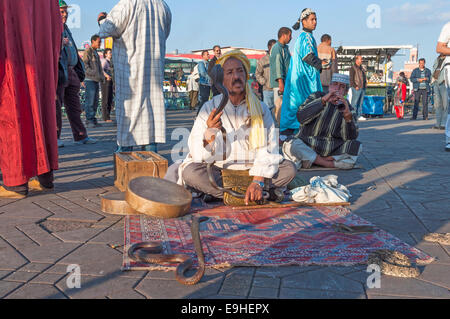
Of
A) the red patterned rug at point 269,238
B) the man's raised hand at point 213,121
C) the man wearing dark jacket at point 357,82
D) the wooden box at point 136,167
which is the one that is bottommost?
the red patterned rug at point 269,238

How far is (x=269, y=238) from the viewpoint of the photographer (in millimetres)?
2707

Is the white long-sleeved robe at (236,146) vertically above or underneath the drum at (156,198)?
above

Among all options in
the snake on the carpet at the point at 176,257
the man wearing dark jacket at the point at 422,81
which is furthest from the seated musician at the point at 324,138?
the man wearing dark jacket at the point at 422,81

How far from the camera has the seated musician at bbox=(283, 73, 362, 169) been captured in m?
5.21

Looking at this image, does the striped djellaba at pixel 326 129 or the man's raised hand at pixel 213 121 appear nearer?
the man's raised hand at pixel 213 121

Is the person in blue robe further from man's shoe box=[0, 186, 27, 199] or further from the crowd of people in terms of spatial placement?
man's shoe box=[0, 186, 27, 199]

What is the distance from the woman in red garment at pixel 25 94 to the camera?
3.57 m

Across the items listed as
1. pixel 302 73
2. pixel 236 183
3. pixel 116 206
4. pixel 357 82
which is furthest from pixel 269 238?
pixel 357 82

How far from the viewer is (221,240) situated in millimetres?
2660

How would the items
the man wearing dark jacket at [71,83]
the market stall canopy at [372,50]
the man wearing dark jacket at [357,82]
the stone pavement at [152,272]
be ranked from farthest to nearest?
1. the market stall canopy at [372,50]
2. the man wearing dark jacket at [357,82]
3. the man wearing dark jacket at [71,83]
4. the stone pavement at [152,272]

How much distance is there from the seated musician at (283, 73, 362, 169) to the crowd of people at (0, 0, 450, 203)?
0.01m

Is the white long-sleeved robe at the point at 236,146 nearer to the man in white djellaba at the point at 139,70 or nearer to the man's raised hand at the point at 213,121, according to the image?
the man's raised hand at the point at 213,121

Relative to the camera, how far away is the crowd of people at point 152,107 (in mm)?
3568


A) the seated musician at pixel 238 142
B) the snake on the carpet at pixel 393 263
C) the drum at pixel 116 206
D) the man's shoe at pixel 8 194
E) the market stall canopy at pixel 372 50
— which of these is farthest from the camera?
the market stall canopy at pixel 372 50
